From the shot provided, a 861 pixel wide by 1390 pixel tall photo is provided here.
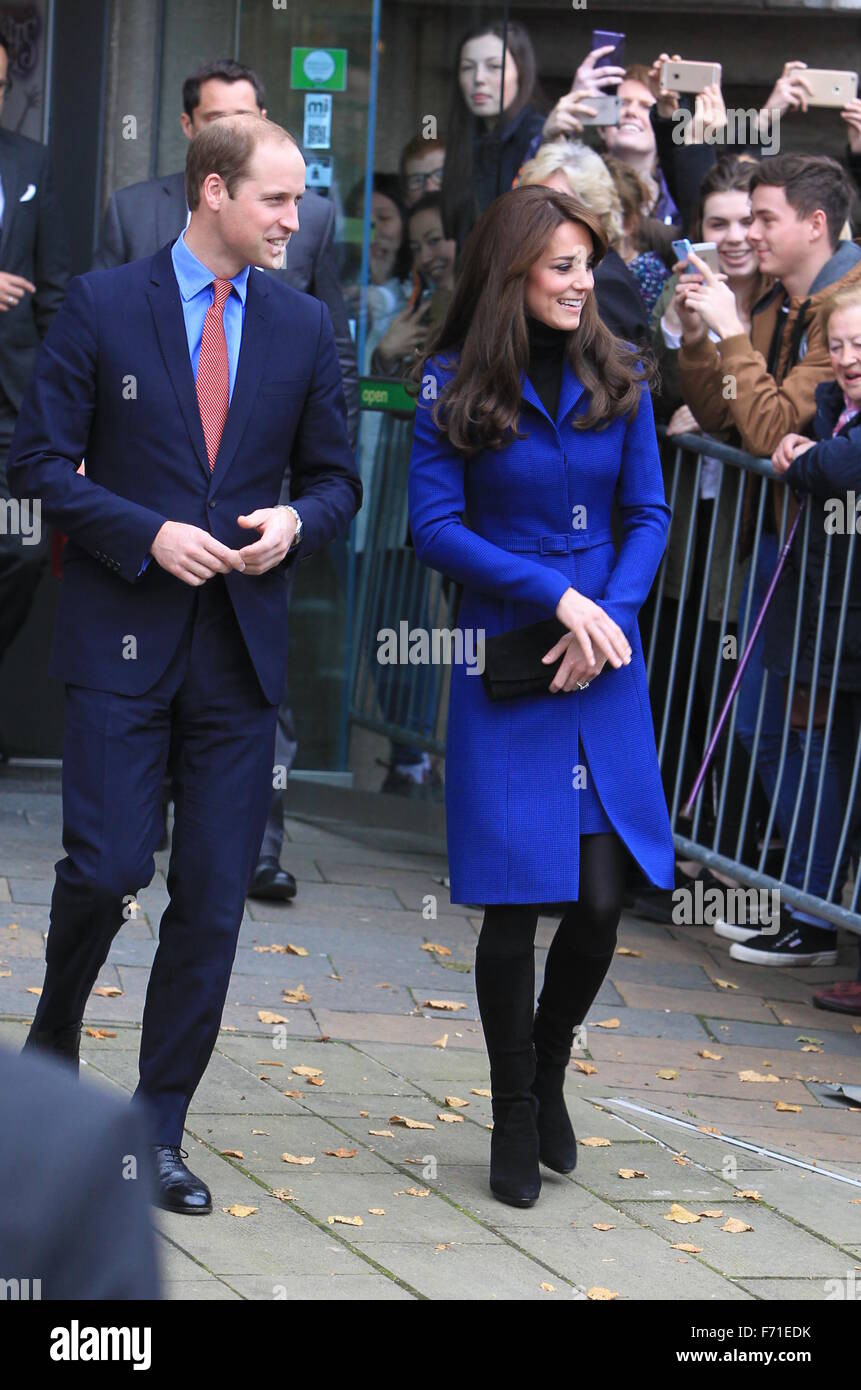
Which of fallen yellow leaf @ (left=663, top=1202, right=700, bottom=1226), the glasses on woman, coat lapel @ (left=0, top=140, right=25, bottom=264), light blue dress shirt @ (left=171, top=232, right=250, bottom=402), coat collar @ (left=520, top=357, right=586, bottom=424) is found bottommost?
fallen yellow leaf @ (left=663, top=1202, right=700, bottom=1226)

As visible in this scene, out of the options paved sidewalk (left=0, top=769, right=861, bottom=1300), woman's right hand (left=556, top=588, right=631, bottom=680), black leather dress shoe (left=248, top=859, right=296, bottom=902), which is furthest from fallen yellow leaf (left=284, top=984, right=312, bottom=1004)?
woman's right hand (left=556, top=588, right=631, bottom=680)

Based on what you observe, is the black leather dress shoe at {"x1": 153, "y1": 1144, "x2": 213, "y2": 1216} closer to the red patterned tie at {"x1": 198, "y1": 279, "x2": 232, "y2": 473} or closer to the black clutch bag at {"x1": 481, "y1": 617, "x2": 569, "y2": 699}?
the black clutch bag at {"x1": 481, "y1": 617, "x2": 569, "y2": 699}

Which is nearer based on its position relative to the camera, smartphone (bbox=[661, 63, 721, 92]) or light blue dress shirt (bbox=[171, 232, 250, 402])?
light blue dress shirt (bbox=[171, 232, 250, 402])

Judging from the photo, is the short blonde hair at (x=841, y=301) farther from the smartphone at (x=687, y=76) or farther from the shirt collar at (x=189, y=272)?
the shirt collar at (x=189, y=272)

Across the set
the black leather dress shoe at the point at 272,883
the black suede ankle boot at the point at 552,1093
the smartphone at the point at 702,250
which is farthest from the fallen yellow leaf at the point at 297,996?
the smartphone at the point at 702,250

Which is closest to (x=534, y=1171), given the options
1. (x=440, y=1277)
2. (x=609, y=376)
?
(x=440, y=1277)

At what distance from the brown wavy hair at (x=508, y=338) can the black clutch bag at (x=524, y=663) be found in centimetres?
40

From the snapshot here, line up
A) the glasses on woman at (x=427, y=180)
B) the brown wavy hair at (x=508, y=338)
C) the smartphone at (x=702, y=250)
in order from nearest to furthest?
the brown wavy hair at (x=508, y=338), the smartphone at (x=702, y=250), the glasses on woman at (x=427, y=180)

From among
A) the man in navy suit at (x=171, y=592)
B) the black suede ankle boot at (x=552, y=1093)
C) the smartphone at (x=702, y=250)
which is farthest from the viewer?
the smartphone at (x=702, y=250)

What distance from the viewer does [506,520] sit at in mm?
4543

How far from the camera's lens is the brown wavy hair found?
4422 millimetres

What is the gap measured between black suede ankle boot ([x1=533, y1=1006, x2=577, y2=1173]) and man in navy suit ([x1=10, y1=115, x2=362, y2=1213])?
768 millimetres

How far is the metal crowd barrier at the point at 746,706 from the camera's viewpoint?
6.39 meters

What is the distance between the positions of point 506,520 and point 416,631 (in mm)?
3871
